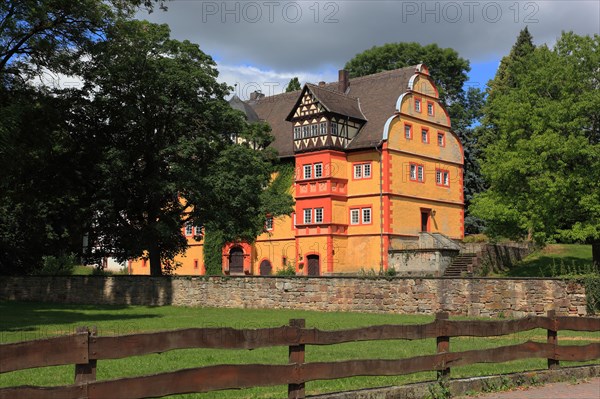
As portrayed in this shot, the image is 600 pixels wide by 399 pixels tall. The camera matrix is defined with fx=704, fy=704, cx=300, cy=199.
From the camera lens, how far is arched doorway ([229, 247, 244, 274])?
53.3 m

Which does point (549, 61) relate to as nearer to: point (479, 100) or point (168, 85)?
point (168, 85)

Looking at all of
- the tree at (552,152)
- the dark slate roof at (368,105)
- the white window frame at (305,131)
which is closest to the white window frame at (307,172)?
the white window frame at (305,131)

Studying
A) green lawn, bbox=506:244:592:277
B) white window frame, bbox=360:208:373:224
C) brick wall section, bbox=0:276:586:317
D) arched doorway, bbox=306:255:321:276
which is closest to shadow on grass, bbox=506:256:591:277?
green lawn, bbox=506:244:592:277

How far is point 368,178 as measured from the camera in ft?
154

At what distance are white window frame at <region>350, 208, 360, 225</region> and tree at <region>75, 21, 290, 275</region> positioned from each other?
39.6 ft

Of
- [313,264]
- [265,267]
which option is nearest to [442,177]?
[313,264]

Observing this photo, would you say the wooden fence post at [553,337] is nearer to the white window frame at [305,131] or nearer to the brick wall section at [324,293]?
the brick wall section at [324,293]

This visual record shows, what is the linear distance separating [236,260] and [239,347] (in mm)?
46575

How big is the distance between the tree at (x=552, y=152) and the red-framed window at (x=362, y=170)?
9744 millimetres

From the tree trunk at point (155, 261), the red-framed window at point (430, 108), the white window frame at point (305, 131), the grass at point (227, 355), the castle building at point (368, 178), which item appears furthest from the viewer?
the red-framed window at point (430, 108)

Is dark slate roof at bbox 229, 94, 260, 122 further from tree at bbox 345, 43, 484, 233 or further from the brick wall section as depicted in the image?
the brick wall section

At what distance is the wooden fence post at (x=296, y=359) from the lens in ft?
25.4

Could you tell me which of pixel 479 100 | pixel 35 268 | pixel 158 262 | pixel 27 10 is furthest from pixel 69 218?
pixel 479 100

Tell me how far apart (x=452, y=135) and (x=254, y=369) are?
46874 millimetres
